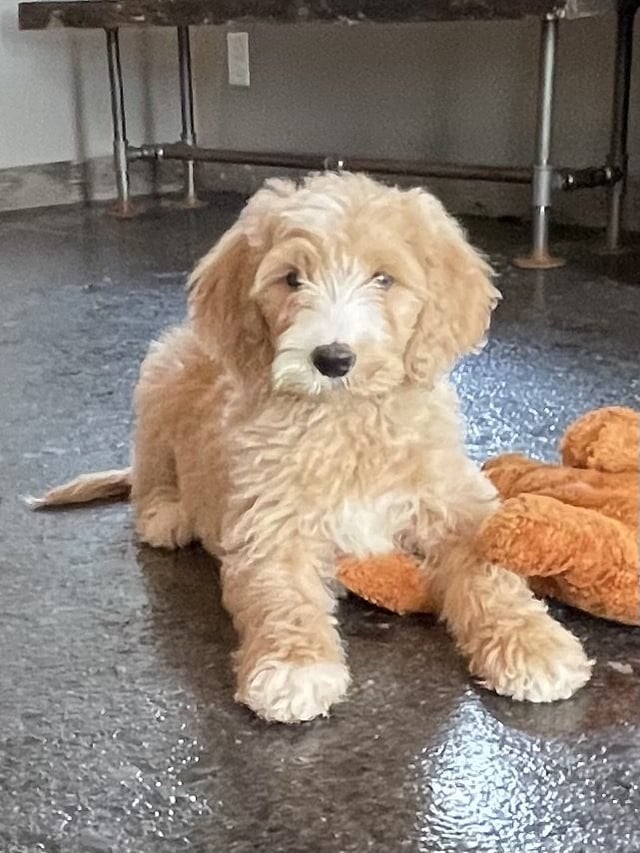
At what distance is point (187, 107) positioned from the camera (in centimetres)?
506

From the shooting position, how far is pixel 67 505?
209 cm

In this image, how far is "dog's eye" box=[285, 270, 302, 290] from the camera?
59.9 inches

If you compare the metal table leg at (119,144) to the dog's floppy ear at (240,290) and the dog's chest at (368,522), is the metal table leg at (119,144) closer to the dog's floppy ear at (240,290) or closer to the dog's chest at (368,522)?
the dog's floppy ear at (240,290)

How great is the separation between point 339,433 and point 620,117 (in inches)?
96.8

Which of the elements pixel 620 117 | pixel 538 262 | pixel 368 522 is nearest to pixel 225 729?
pixel 368 522

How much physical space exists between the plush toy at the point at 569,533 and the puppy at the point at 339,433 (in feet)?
0.12

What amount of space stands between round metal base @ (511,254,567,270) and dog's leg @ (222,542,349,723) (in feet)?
7.06

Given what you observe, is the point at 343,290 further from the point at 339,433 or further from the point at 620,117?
the point at 620,117

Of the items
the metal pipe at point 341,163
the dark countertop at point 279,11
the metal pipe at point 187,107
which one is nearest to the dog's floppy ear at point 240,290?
the dark countertop at point 279,11

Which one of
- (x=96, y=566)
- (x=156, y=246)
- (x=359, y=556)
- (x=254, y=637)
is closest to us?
(x=254, y=637)

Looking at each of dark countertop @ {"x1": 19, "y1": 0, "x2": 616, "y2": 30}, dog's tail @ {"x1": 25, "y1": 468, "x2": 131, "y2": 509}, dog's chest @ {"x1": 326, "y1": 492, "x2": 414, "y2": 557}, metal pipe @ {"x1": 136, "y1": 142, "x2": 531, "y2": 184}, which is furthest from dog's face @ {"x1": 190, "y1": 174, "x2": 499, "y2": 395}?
metal pipe @ {"x1": 136, "y1": 142, "x2": 531, "y2": 184}

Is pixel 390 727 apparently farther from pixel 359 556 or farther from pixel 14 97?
pixel 14 97

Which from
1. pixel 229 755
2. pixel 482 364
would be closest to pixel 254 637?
pixel 229 755

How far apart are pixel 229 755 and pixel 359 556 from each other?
354 mm
